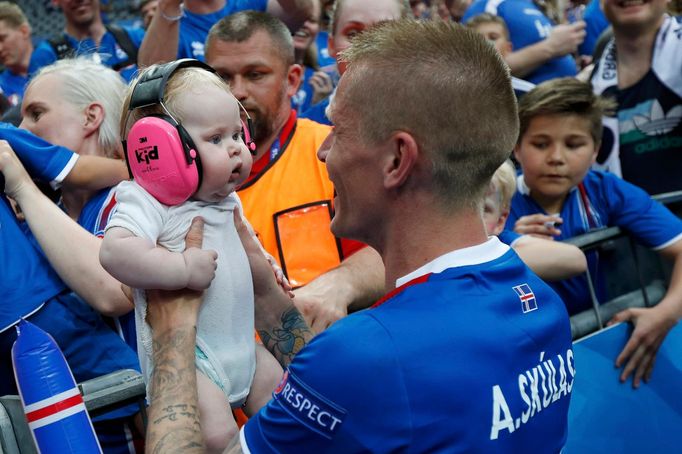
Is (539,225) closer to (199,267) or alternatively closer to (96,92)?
(96,92)

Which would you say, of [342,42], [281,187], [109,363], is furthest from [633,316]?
[109,363]

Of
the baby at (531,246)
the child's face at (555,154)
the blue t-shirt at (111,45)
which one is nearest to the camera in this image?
the baby at (531,246)

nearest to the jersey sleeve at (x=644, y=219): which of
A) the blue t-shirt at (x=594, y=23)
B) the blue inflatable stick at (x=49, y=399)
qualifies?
the blue inflatable stick at (x=49, y=399)

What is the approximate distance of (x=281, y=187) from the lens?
3.43 meters

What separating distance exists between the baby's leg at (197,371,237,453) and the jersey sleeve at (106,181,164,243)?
377 mm

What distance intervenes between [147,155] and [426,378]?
0.93 meters

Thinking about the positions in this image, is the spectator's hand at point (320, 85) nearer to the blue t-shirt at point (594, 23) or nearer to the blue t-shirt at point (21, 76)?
the blue t-shirt at point (21, 76)

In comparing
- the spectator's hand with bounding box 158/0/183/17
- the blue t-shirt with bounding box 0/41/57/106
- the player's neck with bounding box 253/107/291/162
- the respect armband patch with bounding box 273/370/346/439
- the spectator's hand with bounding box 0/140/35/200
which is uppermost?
the respect armband patch with bounding box 273/370/346/439

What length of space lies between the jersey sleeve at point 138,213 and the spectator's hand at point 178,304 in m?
0.09

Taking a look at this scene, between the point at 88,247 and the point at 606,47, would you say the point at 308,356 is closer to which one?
the point at 88,247

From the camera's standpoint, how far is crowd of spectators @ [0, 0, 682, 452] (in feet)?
5.89

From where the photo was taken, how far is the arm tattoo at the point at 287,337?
257 cm

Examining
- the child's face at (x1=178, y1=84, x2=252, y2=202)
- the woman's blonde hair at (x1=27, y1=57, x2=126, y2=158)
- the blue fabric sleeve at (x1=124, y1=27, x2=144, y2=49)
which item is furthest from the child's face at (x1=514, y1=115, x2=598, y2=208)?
the blue fabric sleeve at (x1=124, y1=27, x2=144, y2=49)

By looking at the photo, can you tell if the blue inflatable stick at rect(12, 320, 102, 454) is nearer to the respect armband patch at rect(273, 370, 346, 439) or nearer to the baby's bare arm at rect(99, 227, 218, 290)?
the baby's bare arm at rect(99, 227, 218, 290)
